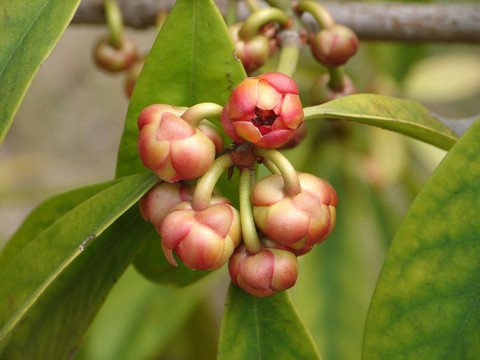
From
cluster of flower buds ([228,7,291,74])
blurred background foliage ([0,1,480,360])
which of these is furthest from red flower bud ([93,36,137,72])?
cluster of flower buds ([228,7,291,74])

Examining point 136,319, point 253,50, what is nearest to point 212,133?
point 253,50

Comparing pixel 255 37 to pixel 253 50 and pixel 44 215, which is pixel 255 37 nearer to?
pixel 253 50

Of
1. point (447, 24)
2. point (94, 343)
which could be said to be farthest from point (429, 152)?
point (94, 343)

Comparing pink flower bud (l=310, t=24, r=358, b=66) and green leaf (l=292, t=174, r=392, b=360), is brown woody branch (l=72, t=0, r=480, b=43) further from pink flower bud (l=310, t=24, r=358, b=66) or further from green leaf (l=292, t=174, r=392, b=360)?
green leaf (l=292, t=174, r=392, b=360)

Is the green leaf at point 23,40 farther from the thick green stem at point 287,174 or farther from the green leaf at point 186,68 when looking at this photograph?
the thick green stem at point 287,174


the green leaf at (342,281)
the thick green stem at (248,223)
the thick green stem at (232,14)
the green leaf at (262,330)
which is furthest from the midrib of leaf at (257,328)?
the green leaf at (342,281)
